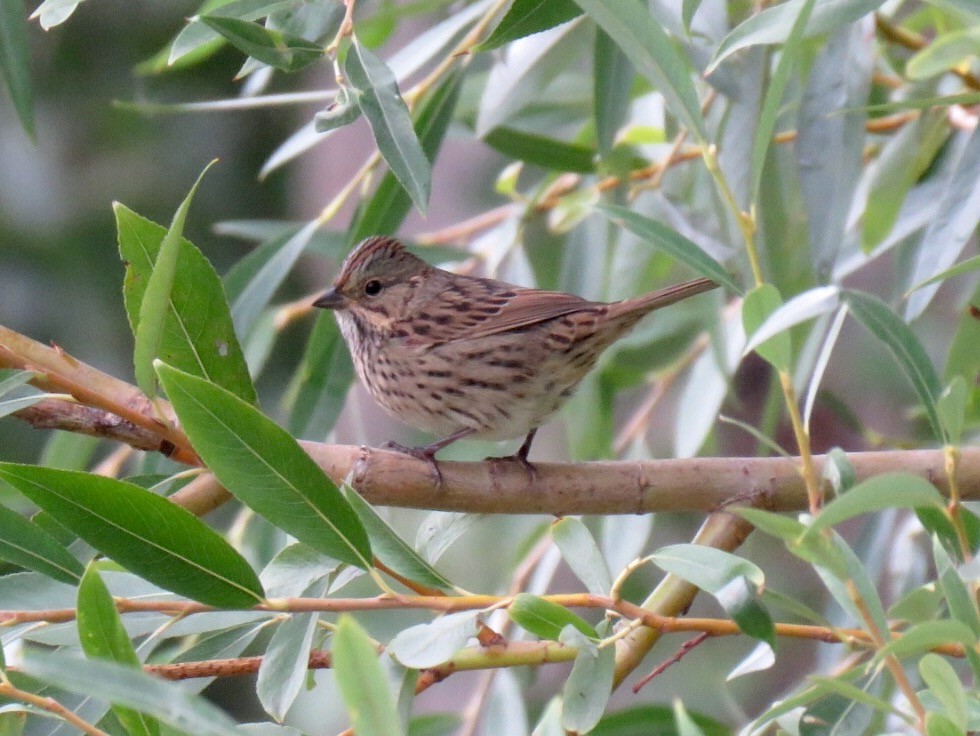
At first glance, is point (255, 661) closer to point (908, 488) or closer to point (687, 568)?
point (687, 568)

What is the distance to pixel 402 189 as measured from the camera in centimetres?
296

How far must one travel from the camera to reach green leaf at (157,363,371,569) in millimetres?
1670

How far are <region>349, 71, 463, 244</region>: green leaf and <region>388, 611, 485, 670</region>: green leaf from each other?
1399mm

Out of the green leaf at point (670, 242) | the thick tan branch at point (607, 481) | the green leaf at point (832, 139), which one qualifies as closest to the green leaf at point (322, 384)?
the thick tan branch at point (607, 481)

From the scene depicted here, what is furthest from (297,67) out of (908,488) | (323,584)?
(908,488)

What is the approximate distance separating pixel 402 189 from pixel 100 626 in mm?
1625

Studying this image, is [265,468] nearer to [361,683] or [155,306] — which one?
[155,306]

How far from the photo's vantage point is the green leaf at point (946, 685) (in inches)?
57.9

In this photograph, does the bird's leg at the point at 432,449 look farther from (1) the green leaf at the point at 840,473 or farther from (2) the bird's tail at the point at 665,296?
(1) the green leaf at the point at 840,473

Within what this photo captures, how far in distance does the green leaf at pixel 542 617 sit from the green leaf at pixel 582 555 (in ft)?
0.39

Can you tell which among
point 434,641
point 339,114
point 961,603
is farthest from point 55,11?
point 961,603

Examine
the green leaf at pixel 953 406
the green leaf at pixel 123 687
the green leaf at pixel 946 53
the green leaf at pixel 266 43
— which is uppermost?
the green leaf at pixel 266 43

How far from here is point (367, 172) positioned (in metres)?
3.29

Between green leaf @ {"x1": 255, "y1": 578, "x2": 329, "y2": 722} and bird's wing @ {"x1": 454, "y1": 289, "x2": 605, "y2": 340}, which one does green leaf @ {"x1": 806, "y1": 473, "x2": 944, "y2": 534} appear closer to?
green leaf @ {"x1": 255, "y1": 578, "x2": 329, "y2": 722}
